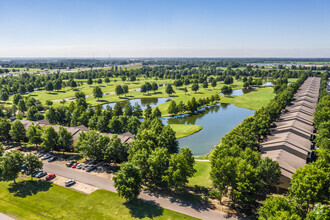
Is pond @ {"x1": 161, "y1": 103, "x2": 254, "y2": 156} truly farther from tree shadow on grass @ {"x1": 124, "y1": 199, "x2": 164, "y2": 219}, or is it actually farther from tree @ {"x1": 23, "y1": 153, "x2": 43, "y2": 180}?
tree @ {"x1": 23, "y1": 153, "x2": 43, "y2": 180}

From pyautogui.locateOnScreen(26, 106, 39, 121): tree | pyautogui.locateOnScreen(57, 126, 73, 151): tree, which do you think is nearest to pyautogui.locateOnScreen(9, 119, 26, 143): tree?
pyautogui.locateOnScreen(57, 126, 73, 151): tree

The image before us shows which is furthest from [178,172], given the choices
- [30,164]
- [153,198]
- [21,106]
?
[21,106]

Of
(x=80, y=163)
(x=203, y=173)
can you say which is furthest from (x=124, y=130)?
(x=203, y=173)

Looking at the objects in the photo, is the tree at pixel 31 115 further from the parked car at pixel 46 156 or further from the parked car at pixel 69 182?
the parked car at pixel 69 182

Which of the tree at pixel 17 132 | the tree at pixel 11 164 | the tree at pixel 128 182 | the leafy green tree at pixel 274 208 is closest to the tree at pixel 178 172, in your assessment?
the tree at pixel 128 182

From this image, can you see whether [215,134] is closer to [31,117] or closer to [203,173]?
[203,173]

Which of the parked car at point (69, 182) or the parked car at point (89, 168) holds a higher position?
the parked car at point (89, 168)
